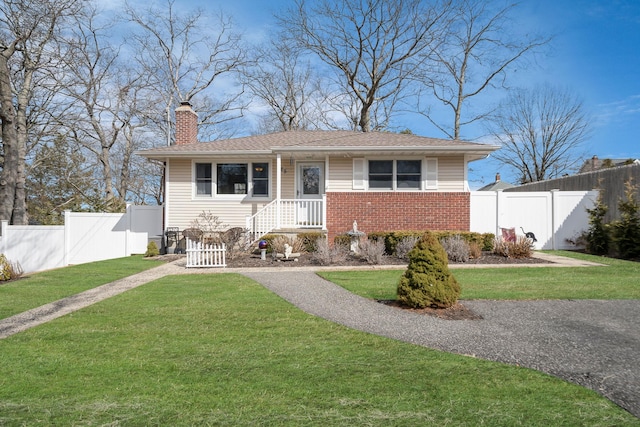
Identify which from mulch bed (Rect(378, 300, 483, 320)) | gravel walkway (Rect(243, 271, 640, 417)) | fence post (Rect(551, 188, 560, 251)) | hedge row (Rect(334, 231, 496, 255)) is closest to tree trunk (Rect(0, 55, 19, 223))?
hedge row (Rect(334, 231, 496, 255))

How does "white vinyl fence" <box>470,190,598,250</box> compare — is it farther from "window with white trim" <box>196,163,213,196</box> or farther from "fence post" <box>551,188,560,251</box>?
"window with white trim" <box>196,163,213,196</box>

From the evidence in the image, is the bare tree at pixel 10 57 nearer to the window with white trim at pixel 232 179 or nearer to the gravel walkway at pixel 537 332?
the window with white trim at pixel 232 179

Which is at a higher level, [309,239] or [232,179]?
[232,179]

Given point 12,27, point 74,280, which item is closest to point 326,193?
point 74,280

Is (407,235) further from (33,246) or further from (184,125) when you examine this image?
(33,246)

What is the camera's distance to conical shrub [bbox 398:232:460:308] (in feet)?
18.5

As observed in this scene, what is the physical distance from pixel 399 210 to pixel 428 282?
312 inches

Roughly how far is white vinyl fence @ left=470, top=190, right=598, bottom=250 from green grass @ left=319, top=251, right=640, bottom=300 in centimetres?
380

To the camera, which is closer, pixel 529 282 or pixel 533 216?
pixel 529 282

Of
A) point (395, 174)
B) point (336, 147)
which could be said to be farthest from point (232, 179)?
point (395, 174)

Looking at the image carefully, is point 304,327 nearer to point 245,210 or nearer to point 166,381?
point 166,381

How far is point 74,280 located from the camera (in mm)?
8820

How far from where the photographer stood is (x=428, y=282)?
18.6ft

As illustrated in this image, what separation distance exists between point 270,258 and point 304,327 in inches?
269
